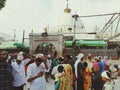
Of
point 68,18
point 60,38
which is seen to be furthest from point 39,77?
point 68,18

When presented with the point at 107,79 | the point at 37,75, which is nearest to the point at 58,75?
the point at 37,75

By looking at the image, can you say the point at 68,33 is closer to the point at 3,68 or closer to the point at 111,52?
the point at 111,52

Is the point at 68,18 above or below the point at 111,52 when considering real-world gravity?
above

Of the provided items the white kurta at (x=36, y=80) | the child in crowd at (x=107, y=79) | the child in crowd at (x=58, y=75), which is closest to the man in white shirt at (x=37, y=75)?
the white kurta at (x=36, y=80)

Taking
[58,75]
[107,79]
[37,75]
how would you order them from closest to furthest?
[107,79]
[37,75]
[58,75]

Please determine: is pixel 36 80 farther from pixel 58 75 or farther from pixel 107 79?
pixel 107 79

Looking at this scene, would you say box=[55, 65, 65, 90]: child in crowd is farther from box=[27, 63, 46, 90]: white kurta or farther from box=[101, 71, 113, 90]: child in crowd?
box=[101, 71, 113, 90]: child in crowd

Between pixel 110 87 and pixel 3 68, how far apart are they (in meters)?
2.36

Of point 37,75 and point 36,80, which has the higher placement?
point 37,75

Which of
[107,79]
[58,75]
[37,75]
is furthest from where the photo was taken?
[58,75]

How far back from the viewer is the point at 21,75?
1052 centimetres

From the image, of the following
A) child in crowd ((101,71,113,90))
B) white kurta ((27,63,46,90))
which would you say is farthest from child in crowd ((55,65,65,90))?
child in crowd ((101,71,113,90))

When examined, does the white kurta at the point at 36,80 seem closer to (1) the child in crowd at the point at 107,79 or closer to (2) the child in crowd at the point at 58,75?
(2) the child in crowd at the point at 58,75

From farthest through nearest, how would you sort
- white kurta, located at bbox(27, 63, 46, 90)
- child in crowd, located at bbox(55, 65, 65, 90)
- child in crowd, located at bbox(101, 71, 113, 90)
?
child in crowd, located at bbox(55, 65, 65, 90) < white kurta, located at bbox(27, 63, 46, 90) < child in crowd, located at bbox(101, 71, 113, 90)
